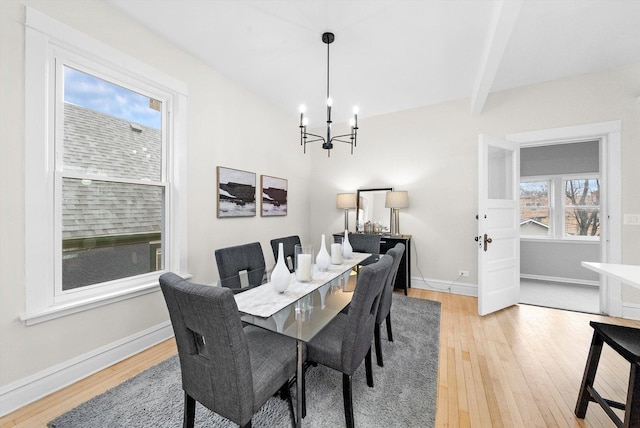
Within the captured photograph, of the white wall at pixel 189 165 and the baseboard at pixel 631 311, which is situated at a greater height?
the white wall at pixel 189 165

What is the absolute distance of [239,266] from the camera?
7.22 feet

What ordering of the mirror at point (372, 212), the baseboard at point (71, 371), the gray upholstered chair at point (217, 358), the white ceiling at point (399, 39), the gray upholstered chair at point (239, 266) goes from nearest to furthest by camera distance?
the gray upholstered chair at point (217, 358) < the baseboard at point (71, 371) < the gray upholstered chair at point (239, 266) < the white ceiling at point (399, 39) < the mirror at point (372, 212)

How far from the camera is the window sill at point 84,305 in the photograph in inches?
65.2

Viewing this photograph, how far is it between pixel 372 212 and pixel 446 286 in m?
1.57

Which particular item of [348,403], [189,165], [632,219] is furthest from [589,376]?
[189,165]

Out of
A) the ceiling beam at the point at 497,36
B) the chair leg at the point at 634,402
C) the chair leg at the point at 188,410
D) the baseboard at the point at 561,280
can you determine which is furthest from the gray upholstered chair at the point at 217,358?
Result: the baseboard at the point at 561,280

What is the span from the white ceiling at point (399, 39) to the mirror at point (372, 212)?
1596mm

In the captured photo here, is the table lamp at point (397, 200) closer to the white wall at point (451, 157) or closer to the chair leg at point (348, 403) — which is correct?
the white wall at point (451, 157)

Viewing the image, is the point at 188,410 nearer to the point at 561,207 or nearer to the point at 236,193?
the point at 236,193

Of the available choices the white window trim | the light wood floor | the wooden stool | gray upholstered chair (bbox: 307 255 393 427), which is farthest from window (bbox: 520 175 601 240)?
the white window trim

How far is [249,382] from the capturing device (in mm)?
1072

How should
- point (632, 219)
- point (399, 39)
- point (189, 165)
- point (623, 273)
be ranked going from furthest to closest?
1. point (632, 219)
2. point (189, 165)
3. point (399, 39)
4. point (623, 273)

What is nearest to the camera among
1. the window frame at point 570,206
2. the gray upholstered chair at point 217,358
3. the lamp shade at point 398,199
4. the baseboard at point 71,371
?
the gray upholstered chair at point 217,358

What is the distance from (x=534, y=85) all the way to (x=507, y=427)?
3784 mm
